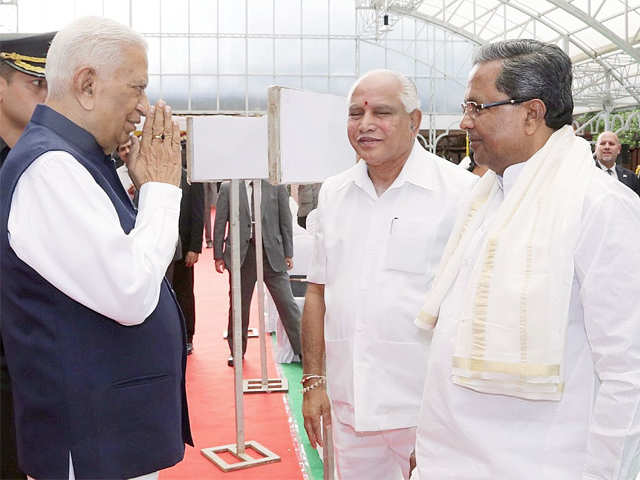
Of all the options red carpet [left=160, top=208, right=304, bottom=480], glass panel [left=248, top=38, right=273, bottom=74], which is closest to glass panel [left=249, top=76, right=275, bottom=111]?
glass panel [left=248, top=38, right=273, bottom=74]

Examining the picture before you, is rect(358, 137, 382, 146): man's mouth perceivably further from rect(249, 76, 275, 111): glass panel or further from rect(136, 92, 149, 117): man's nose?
rect(249, 76, 275, 111): glass panel

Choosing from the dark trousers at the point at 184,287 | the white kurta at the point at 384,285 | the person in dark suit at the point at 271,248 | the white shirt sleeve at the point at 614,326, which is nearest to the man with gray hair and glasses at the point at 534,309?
the white shirt sleeve at the point at 614,326

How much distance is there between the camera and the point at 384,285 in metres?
2.04

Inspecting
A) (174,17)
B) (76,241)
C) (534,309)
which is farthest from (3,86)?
(174,17)

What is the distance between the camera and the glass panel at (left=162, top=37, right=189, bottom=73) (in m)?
19.7

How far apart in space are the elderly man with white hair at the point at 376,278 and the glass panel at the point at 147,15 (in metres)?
18.9

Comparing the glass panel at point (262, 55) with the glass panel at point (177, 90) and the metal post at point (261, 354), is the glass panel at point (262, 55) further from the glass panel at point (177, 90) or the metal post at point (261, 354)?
the metal post at point (261, 354)

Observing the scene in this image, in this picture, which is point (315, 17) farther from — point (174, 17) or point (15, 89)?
point (15, 89)

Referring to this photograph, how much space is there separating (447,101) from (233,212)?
707 inches

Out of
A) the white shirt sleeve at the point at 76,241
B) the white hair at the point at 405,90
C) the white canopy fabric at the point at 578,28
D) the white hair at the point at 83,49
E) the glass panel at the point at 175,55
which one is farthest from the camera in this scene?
the glass panel at the point at 175,55

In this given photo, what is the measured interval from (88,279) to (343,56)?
→ 64.8 ft

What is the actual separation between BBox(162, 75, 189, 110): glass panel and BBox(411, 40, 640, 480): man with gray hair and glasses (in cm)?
1916

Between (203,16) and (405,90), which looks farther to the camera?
(203,16)

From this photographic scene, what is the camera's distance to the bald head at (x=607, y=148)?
Answer: 7398 mm
